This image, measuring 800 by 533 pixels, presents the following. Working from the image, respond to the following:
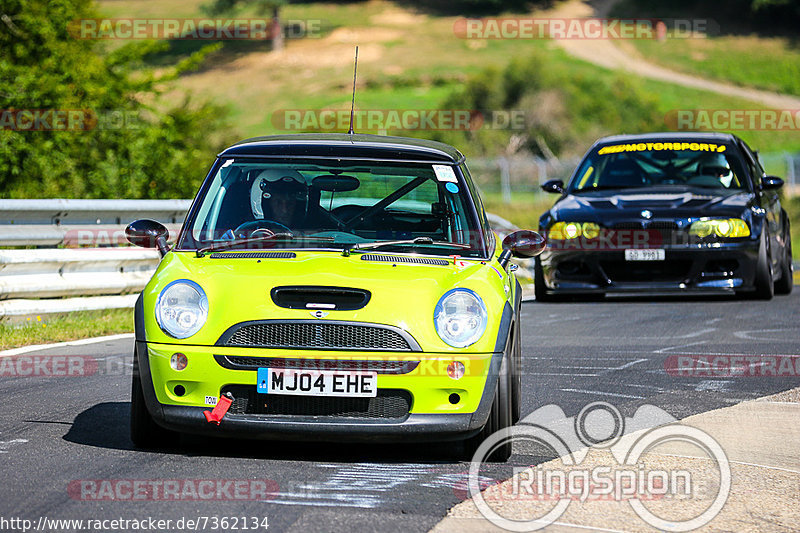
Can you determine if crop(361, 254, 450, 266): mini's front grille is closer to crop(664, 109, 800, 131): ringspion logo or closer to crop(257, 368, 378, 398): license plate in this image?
crop(257, 368, 378, 398): license plate

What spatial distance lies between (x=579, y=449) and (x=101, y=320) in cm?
658

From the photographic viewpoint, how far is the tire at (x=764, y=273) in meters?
12.6

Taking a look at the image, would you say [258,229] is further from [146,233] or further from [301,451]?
[301,451]

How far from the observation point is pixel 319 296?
18.9 ft

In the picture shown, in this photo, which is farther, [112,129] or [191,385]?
[112,129]

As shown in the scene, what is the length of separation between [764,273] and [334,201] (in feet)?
23.0

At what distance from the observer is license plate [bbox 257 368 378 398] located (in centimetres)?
564

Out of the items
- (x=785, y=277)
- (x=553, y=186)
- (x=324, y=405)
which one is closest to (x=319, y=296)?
(x=324, y=405)

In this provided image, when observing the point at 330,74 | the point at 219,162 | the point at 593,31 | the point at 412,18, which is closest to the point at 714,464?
the point at 219,162

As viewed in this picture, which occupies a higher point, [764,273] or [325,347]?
[325,347]

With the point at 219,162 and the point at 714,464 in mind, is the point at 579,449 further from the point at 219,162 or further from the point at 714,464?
the point at 219,162

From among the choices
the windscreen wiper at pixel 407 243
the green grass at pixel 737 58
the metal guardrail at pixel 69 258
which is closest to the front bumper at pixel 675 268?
the metal guardrail at pixel 69 258

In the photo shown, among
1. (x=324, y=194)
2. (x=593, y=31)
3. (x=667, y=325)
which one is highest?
(x=593, y=31)

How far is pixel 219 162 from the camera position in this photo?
22.7 ft
